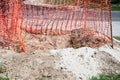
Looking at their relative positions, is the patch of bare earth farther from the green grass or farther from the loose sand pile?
the green grass

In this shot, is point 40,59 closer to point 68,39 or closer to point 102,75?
point 102,75

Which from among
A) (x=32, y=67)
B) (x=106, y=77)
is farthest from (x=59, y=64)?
(x=106, y=77)

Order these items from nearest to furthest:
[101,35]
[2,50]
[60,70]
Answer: [60,70]
[2,50]
[101,35]

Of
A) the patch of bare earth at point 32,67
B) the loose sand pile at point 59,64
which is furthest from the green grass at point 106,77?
the patch of bare earth at point 32,67

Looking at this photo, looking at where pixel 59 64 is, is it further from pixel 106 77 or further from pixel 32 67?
pixel 106 77

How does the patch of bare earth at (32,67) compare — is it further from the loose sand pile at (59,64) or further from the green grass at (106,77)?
the green grass at (106,77)

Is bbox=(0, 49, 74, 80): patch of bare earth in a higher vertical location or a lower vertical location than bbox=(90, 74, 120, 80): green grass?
higher

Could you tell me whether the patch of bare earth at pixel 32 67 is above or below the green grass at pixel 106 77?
above

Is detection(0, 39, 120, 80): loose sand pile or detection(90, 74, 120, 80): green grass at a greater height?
detection(0, 39, 120, 80): loose sand pile

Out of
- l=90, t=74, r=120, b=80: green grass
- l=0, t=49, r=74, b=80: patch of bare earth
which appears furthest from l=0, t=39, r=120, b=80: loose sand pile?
l=90, t=74, r=120, b=80: green grass

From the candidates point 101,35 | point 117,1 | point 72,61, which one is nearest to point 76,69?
point 72,61

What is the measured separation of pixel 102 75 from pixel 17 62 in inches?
55.6

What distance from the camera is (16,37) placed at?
370 inches

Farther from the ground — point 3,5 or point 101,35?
point 3,5
